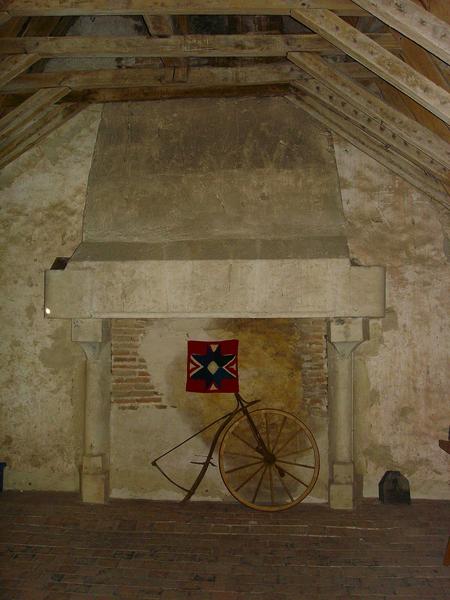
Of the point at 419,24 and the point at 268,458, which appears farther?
the point at 268,458

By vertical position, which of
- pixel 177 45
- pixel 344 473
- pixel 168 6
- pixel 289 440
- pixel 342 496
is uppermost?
pixel 177 45

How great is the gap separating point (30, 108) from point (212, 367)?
11.0 feet

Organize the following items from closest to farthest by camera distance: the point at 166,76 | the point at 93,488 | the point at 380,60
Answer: the point at 380,60
the point at 166,76
the point at 93,488

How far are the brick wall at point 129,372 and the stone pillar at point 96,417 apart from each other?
0.43 feet

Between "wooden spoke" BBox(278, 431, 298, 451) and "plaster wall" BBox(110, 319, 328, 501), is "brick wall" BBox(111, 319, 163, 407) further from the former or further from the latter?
"wooden spoke" BBox(278, 431, 298, 451)

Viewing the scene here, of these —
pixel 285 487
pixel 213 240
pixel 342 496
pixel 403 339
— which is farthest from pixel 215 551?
pixel 403 339

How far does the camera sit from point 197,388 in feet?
19.5

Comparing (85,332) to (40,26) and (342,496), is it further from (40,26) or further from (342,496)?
(342,496)

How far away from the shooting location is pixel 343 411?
5.75 m

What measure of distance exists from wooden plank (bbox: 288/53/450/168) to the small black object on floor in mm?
3451

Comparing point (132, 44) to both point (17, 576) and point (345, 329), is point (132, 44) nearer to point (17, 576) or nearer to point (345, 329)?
point (345, 329)

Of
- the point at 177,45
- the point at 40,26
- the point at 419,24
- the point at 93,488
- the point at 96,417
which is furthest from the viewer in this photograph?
the point at 96,417

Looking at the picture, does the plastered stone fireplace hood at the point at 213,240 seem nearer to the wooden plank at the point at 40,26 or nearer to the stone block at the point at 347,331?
the stone block at the point at 347,331

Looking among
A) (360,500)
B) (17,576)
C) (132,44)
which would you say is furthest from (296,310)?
(17,576)
